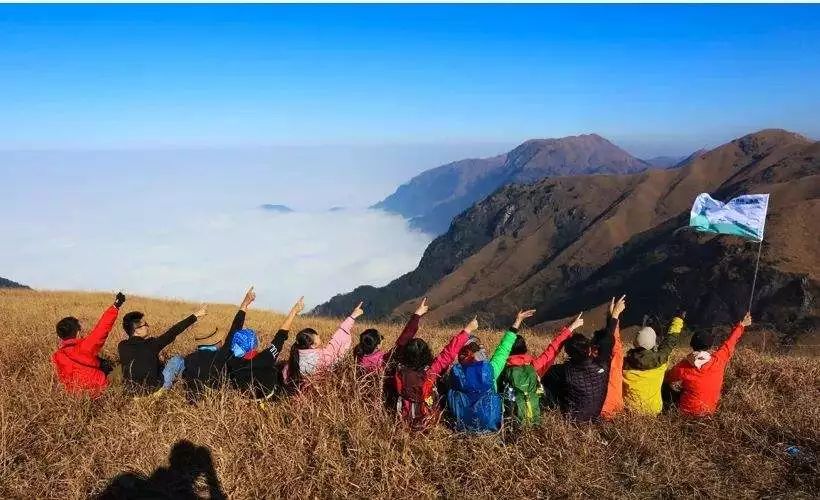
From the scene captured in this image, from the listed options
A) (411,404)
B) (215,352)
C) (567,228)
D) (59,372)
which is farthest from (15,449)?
(567,228)

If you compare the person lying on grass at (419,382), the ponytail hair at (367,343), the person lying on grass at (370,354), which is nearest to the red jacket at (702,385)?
the person lying on grass at (419,382)

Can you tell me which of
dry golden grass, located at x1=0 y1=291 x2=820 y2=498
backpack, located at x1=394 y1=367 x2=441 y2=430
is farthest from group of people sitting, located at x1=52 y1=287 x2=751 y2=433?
dry golden grass, located at x1=0 y1=291 x2=820 y2=498

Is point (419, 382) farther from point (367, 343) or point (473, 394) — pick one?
point (367, 343)

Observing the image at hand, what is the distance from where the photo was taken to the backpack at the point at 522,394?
5.65m

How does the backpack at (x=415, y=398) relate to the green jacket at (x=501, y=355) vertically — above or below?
below

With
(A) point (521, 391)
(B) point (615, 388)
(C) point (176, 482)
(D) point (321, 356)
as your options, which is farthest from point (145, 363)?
(B) point (615, 388)

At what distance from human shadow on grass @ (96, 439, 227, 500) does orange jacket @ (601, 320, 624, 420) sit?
4.15 meters

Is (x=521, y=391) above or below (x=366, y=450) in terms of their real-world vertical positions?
above

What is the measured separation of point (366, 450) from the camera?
16.3ft

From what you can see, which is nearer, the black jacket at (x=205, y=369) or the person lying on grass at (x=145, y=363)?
the black jacket at (x=205, y=369)

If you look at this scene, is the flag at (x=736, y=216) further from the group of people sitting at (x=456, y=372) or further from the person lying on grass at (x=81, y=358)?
the person lying on grass at (x=81, y=358)

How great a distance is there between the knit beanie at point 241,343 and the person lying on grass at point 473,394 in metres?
2.68

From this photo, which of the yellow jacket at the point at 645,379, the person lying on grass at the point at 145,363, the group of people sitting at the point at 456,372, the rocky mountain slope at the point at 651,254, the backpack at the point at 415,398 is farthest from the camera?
the rocky mountain slope at the point at 651,254

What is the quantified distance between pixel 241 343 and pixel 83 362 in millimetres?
1837
